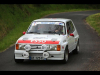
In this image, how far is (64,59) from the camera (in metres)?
12.0

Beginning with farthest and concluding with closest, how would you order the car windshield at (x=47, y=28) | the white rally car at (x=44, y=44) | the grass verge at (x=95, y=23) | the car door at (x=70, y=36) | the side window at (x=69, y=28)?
1. the grass verge at (x=95, y=23)
2. the side window at (x=69, y=28)
3. the car door at (x=70, y=36)
4. the car windshield at (x=47, y=28)
5. the white rally car at (x=44, y=44)

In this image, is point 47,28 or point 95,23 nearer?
point 47,28

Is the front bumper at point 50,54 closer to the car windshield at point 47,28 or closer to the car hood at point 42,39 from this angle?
the car hood at point 42,39

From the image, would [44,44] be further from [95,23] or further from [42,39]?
[95,23]

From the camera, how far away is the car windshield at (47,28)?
1296cm

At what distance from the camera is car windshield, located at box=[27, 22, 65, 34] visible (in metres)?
13.0

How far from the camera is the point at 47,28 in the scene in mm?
13070

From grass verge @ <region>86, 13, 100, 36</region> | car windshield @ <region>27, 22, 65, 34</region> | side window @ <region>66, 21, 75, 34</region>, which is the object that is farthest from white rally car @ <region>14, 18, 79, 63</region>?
grass verge @ <region>86, 13, 100, 36</region>

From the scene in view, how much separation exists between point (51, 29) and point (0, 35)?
9.38m

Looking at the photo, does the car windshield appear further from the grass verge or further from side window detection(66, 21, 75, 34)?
the grass verge

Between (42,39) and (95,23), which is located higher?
(95,23)

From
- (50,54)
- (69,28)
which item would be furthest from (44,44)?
(69,28)

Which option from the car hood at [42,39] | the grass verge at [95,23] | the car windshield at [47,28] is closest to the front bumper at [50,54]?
the car hood at [42,39]
